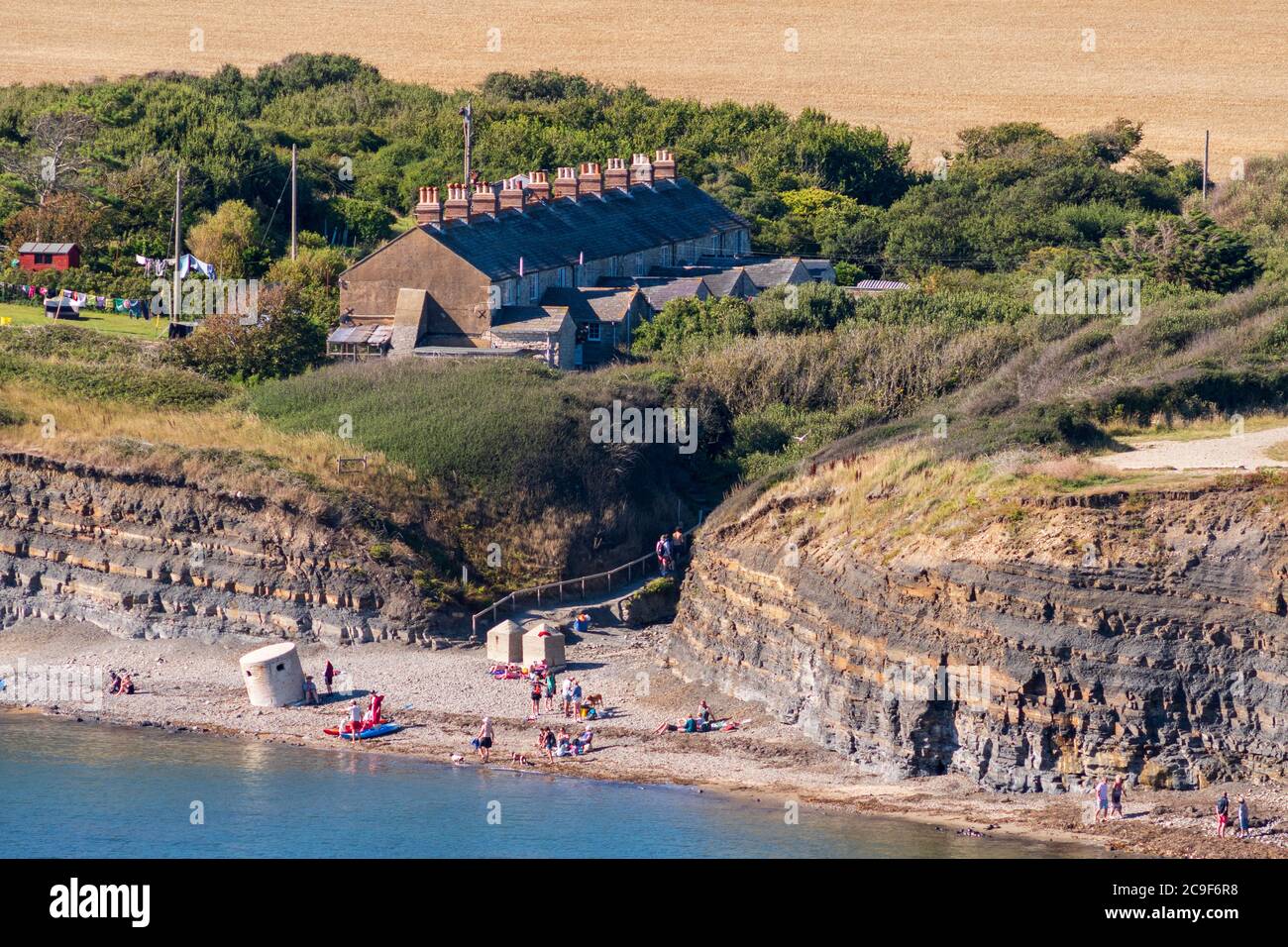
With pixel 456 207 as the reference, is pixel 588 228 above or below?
below

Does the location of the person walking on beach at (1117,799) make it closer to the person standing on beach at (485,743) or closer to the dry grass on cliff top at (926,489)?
the dry grass on cliff top at (926,489)

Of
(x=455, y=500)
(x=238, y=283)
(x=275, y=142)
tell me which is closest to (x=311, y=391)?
(x=455, y=500)

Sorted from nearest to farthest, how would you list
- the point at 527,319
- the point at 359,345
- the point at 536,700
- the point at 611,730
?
the point at 611,730 < the point at 536,700 < the point at 359,345 < the point at 527,319

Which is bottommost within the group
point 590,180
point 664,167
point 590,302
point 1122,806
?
point 1122,806

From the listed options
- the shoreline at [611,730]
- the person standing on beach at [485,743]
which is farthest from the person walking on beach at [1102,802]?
the person standing on beach at [485,743]
